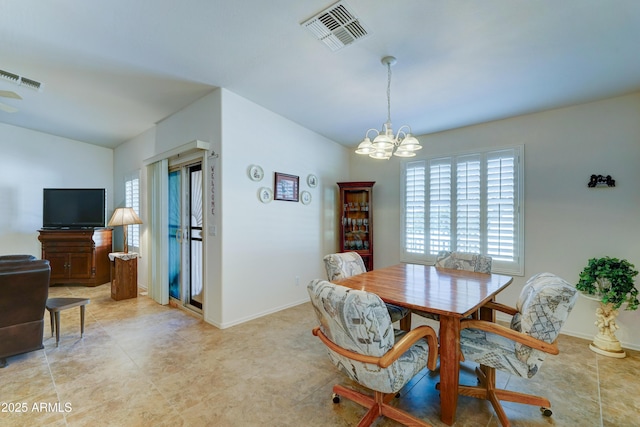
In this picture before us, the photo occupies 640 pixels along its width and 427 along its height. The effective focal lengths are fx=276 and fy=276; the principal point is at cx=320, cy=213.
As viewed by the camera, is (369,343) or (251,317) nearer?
(369,343)

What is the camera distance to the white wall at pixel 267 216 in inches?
134

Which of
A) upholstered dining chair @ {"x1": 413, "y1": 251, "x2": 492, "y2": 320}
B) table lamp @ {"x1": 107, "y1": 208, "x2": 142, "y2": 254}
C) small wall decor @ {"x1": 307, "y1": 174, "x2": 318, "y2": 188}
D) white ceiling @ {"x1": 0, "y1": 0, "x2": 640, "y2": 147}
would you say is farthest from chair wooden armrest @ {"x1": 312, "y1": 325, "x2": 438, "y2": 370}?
table lamp @ {"x1": 107, "y1": 208, "x2": 142, "y2": 254}

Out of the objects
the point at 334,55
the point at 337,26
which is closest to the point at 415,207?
the point at 334,55

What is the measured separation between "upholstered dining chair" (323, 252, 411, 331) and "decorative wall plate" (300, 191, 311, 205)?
1.64 metres

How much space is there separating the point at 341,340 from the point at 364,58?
2.34m

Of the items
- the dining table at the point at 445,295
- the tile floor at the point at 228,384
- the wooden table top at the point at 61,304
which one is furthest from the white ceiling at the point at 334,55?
the tile floor at the point at 228,384

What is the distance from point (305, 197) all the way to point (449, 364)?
3.08 meters

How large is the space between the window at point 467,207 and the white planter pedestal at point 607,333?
83cm

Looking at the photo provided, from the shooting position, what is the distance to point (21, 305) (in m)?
2.44

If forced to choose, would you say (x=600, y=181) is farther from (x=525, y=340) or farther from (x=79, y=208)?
(x=79, y=208)

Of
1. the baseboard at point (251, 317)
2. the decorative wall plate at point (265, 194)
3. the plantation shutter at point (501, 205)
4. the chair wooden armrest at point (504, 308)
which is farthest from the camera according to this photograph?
the decorative wall plate at point (265, 194)

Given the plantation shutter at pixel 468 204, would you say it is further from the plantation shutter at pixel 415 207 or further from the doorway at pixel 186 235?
the doorway at pixel 186 235

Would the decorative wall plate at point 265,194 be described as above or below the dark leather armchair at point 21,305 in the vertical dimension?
above

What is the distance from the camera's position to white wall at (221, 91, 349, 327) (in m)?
3.40
